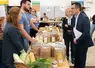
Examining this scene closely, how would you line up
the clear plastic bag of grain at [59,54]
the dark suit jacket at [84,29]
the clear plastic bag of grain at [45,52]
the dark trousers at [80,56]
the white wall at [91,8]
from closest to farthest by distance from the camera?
the clear plastic bag of grain at [59,54], the clear plastic bag of grain at [45,52], the dark suit jacket at [84,29], the dark trousers at [80,56], the white wall at [91,8]

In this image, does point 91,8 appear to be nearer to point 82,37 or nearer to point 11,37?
point 82,37

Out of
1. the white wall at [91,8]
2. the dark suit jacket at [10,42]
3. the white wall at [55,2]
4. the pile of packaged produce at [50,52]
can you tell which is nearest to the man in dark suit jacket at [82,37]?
the pile of packaged produce at [50,52]

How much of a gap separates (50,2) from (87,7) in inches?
74.4

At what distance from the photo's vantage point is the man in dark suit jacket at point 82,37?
163 inches

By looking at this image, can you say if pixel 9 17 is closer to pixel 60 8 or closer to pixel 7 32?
pixel 7 32

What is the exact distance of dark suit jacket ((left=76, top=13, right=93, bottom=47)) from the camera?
413cm

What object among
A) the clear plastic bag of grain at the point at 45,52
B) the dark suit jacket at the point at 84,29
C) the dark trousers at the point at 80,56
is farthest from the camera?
the dark trousers at the point at 80,56

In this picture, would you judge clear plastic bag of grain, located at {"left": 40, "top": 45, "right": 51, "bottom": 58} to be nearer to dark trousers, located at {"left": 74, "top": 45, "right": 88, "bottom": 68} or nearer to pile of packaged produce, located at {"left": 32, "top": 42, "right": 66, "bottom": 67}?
pile of packaged produce, located at {"left": 32, "top": 42, "right": 66, "bottom": 67}

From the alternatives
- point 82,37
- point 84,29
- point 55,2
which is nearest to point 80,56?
point 82,37

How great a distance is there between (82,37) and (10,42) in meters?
1.69

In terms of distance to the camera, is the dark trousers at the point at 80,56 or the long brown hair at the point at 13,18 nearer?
the long brown hair at the point at 13,18

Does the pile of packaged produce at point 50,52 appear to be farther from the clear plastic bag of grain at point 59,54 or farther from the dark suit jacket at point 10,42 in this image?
the dark suit jacket at point 10,42

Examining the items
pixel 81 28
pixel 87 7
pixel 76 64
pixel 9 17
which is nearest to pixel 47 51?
pixel 9 17

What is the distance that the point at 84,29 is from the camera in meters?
4.14
